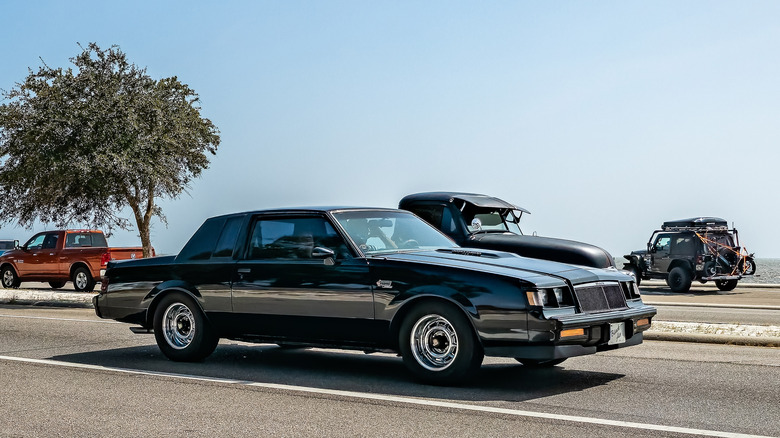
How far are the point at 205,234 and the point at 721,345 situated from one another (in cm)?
631

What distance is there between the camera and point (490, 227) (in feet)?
48.9

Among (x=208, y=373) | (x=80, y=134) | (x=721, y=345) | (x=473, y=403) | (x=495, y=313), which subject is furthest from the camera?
(x=80, y=134)

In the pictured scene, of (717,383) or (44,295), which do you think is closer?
(717,383)

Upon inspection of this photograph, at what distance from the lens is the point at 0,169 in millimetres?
32031

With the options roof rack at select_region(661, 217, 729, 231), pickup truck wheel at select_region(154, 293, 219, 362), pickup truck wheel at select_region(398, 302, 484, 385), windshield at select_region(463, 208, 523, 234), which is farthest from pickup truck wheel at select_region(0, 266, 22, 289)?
pickup truck wheel at select_region(398, 302, 484, 385)

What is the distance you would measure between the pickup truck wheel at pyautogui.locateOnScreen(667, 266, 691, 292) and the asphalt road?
61.6ft

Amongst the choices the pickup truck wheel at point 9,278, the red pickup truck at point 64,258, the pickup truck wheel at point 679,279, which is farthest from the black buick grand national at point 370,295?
the pickup truck wheel at point 679,279

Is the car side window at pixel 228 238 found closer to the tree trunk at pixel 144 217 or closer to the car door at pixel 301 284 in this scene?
the car door at pixel 301 284

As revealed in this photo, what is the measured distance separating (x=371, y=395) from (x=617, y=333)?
2202mm

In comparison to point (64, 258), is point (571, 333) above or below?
below

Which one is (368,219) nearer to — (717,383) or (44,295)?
(717,383)

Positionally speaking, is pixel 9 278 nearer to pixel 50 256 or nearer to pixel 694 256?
pixel 50 256

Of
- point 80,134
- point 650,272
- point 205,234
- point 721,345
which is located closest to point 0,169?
point 80,134

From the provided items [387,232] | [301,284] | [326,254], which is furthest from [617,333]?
[301,284]
